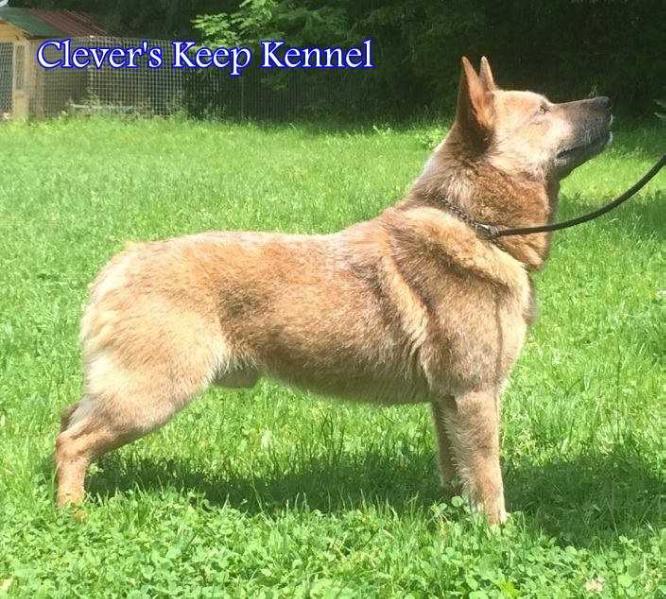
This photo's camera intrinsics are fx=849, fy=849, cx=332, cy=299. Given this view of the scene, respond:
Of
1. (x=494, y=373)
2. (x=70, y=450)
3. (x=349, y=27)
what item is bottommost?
(x=70, y=450)

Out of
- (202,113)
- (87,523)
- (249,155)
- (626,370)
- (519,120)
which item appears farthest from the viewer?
(202,113)

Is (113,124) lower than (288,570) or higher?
higher

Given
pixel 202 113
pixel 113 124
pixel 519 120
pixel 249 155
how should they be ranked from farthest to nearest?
pixel 202 113 → pixel 113 124 → pixel 249 155 → pixel 519 120

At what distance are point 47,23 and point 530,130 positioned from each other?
88.3ft

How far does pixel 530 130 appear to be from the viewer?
355cm

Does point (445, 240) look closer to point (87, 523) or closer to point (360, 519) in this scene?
point (360, 519)

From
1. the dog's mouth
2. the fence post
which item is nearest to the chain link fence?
the fence post

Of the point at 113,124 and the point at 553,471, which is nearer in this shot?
the point at 553,471

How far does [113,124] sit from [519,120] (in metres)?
18.1

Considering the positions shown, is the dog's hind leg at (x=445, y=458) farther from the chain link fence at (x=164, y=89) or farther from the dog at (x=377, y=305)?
the chain link fence at (x=164, y=89)

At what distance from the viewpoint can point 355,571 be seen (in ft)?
10.2

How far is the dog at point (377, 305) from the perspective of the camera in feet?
10.9

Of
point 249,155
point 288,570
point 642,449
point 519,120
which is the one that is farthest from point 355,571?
point 249,155

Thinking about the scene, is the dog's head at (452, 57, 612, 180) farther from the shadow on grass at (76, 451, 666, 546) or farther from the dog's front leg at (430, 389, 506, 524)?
the shadow on grass at (76, 451, 666, 546)
